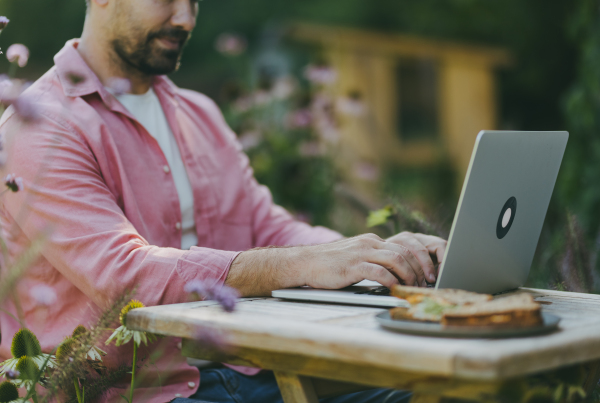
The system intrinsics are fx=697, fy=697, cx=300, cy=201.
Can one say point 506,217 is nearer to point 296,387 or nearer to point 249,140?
point 296,387

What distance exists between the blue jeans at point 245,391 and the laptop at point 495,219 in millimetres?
316

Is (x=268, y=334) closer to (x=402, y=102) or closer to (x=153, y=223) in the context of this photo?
(x=153, y=223)

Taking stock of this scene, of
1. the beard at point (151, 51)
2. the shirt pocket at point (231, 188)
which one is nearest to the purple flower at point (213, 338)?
the shirt pocket at point (231, 188)

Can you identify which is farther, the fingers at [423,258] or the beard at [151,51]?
the beard at [151,51]

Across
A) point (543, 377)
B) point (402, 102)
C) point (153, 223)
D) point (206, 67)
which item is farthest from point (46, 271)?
point (206, 67)

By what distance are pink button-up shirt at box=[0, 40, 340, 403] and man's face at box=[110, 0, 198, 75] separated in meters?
0.14

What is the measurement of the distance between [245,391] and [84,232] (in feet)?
1.92

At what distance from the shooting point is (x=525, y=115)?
9.41 meters

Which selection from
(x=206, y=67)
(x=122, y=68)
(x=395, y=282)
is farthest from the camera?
(x=206, y=67)

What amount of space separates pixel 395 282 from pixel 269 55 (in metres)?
6.91

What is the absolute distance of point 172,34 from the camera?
2035 millimetres

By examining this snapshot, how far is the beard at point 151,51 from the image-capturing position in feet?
6.54

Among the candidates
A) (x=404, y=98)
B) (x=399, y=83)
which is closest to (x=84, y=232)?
(x=399, y=83)

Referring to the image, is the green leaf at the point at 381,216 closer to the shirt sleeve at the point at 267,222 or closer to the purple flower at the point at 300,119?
the shirt sleeve at the point at 267,222
